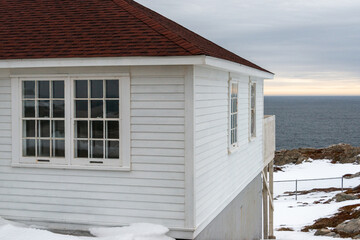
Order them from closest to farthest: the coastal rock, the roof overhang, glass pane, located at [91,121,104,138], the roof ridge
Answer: the roof overhang → the roof ridge → glass pane, located at [91,121,104,138] → the coastal rock

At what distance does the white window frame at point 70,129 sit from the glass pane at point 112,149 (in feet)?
0.29

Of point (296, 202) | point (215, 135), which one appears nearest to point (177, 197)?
point (215, 135)

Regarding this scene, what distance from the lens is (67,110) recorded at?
937 cm

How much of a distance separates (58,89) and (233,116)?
4.75 meters

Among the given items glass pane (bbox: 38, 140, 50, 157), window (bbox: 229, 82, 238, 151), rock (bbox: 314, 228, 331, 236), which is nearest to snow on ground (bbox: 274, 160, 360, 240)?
rock (bbox: 314, 228, 331, 236)

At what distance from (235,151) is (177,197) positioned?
4.02 meters

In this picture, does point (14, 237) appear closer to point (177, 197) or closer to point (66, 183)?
point (66, 183)

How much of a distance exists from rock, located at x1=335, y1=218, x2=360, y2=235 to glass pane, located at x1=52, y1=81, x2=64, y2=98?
52.7 feet

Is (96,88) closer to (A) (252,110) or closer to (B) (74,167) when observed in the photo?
(B) (74,167)

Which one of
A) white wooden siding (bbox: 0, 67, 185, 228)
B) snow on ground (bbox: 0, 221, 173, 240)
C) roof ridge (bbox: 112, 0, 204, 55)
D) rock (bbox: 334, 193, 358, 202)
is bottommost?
rock (bbox: 334, 193, 358, 202)

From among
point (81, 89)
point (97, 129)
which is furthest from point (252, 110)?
point (81, 89)

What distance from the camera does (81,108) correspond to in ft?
30.6

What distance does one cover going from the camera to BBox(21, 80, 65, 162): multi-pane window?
9469 mm

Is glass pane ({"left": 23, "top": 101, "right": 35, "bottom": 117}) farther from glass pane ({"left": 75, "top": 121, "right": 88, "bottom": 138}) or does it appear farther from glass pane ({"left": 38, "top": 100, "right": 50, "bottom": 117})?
glass pane ({"left": 75, "top": 121, "right": 88, "bottom": 138})
